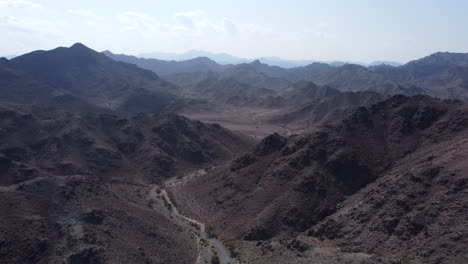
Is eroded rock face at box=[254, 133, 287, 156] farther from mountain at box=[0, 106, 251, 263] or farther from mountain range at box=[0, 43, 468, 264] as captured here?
mountain at box=[0, 106, 251, 263]

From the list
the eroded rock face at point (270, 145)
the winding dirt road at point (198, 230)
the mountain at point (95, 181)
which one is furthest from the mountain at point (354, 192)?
the mountain at point (95, 181)

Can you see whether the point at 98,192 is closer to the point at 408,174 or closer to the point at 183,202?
the point at 183,202

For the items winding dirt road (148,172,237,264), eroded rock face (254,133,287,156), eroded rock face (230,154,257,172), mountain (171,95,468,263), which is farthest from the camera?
eroded rock face (254,133,287,156)

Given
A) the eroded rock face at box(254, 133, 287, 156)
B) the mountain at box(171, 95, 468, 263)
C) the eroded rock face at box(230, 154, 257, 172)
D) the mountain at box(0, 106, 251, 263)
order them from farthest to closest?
the eroded rock face at box(254, 133, 287, 156)
the eroded rock face at box(230, 154, 257, 172)
the mountain at box(171, 95, 468, 263)
the mountain at box(0, 106, 251, 263)

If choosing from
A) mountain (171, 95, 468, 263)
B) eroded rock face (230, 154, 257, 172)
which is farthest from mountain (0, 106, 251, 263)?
eroded rock face (230, 154, 257, 172)

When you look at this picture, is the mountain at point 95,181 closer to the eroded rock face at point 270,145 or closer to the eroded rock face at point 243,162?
the eroded rock face at point 243,162

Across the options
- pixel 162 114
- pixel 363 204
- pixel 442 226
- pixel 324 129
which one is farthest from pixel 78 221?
pixel 162 114
